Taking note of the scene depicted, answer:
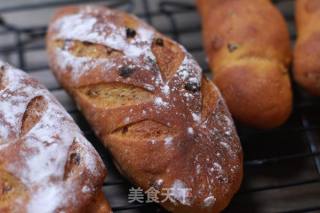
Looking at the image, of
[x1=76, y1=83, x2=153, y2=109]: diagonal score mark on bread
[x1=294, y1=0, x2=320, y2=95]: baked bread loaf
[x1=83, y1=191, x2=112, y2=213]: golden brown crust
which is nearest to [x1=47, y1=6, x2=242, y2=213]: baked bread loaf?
[x1=76, y1=83, x2=153, y2=109]: diagonal score mark on bread

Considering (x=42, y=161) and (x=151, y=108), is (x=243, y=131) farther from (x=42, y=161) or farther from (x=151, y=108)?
(x=42, y=161)

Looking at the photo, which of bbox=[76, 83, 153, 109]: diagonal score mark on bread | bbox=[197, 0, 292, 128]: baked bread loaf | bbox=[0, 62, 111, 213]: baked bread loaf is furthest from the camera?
bbox=[197, 0, 292, 128]: baked bread loaf

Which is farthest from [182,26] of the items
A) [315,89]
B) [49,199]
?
[49,199]

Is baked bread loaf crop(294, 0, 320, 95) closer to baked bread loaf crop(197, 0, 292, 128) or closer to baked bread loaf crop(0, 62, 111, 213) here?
baked bread loaf crop(197, 0, 292, 128)

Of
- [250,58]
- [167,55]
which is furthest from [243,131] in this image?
[167,55]

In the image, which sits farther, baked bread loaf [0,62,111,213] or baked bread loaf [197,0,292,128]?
baked bread loaf [197,0,292,128]

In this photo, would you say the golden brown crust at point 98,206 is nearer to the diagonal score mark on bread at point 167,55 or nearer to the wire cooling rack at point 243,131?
the wire cooling rack at point 243,131

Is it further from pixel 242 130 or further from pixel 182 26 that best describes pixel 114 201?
pixel 182 26
